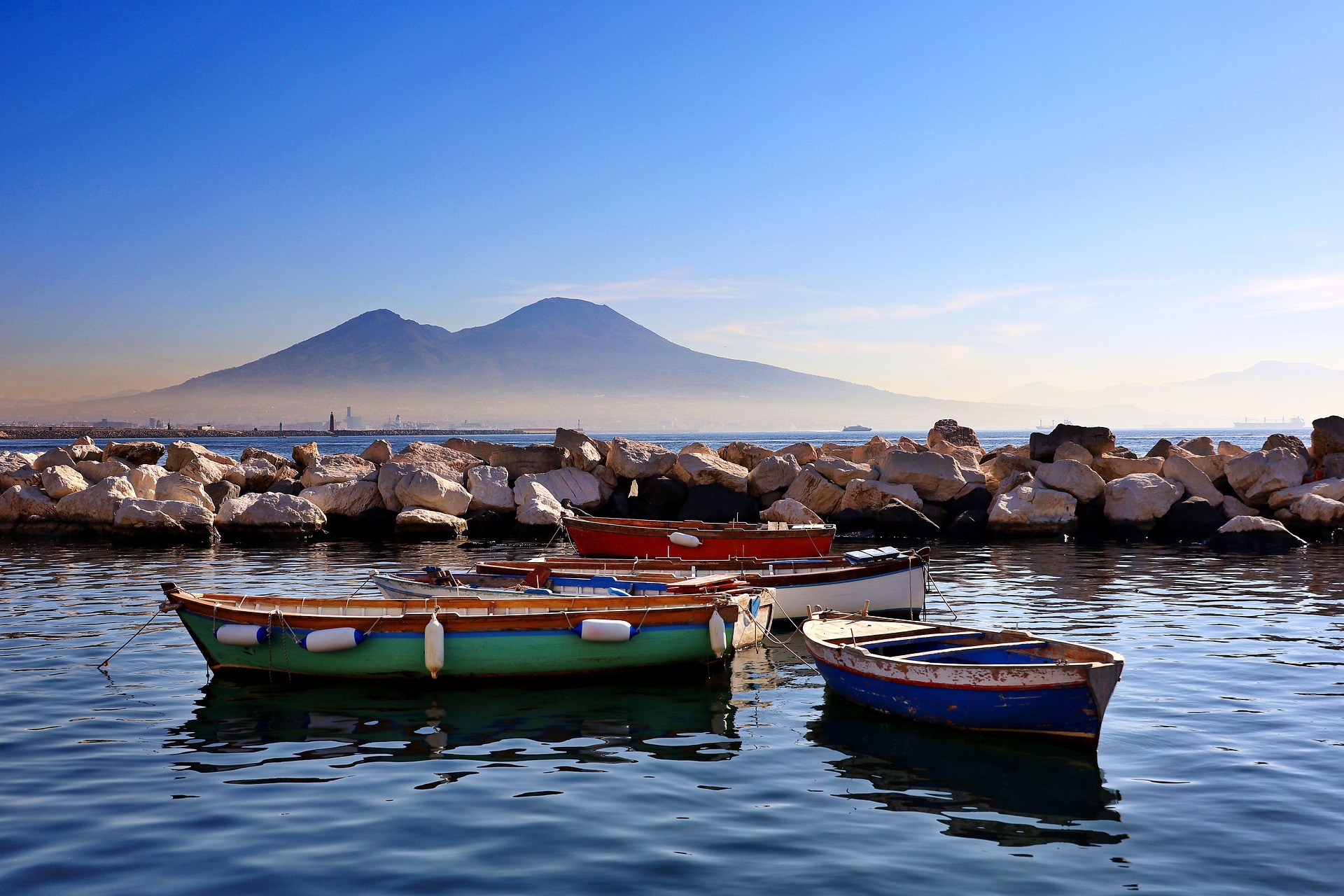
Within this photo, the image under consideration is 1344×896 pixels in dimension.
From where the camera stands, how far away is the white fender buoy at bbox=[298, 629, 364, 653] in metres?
12.7

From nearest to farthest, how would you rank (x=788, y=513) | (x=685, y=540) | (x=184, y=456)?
1. (x=685, y=540)
2. (x=788, y=513)
3. (x=184, y=456)

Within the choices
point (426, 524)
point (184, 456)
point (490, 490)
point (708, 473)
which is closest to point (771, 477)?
point (708, 473)

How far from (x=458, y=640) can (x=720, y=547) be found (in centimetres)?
995

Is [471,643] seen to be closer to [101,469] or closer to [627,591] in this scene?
[627,591]

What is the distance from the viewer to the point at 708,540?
72.4 ft

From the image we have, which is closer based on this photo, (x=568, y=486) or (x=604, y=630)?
(x=604, y=630)

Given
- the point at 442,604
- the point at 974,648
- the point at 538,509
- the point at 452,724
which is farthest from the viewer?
the point at 538,509

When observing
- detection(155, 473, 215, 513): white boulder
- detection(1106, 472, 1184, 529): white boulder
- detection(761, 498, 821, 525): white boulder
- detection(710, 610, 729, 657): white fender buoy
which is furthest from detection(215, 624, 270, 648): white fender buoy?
detection(1106, 472, 1184, 529): white boulder

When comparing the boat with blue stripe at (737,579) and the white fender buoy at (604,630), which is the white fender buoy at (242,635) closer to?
the boat with blue stripe at (737,579)

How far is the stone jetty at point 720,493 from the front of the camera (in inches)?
1163

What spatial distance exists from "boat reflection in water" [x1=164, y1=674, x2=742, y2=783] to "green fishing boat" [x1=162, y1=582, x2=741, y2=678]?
28 cm

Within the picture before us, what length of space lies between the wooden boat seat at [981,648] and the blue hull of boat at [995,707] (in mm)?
540

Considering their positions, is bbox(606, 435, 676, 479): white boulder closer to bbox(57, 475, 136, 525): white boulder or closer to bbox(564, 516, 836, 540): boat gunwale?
bbox(564, 516, 836, 540): boat gunwale

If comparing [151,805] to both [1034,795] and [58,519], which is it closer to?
[1034,795]
